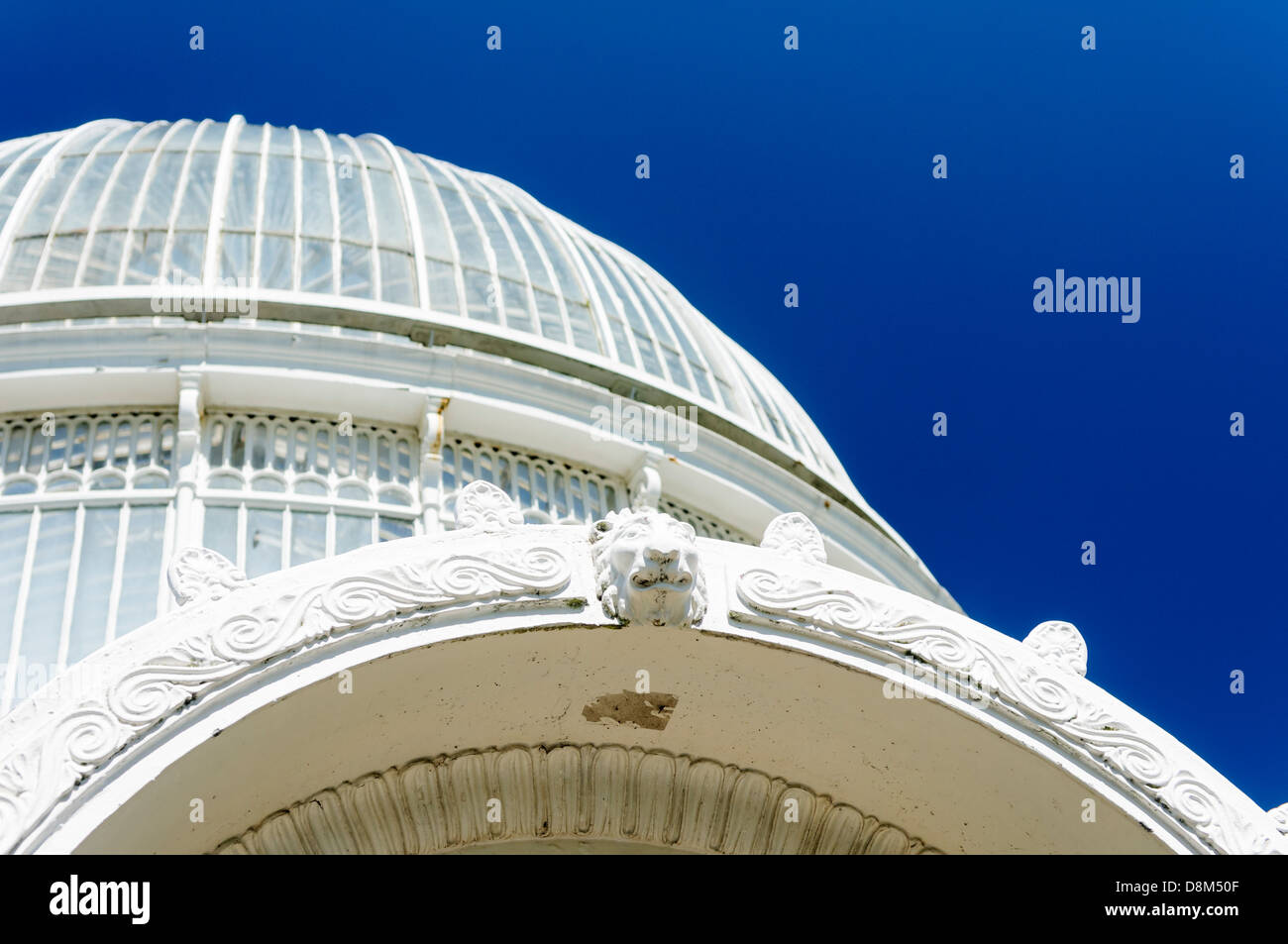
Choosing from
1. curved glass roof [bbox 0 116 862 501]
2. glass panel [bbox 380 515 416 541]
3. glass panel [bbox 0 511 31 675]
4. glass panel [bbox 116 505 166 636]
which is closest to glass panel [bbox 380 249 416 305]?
curved glass roof [bbox 0 116 862 501]

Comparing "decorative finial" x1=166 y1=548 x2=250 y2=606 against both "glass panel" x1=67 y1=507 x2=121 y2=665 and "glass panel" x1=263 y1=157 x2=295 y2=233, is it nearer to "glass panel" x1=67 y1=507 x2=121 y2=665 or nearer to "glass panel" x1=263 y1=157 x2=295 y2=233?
"glass panel" x1=67 y1=507 x2=121 y2=665

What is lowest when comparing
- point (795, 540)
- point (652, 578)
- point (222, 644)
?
point (222, 644)

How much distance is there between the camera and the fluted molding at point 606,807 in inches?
339

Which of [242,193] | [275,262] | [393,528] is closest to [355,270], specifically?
[275,262]

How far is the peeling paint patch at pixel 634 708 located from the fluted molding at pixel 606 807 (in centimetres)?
26

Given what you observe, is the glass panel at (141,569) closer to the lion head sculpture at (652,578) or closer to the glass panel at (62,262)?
the glass panel at (62,262)

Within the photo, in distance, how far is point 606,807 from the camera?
8.94m

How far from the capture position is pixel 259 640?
7.52 meters

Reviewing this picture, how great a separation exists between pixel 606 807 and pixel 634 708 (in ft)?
2.25

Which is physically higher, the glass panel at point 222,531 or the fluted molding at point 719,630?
the glass panel at point 222,531

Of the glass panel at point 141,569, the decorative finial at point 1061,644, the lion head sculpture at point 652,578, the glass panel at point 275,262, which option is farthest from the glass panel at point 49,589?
the decorative finial at point 1061,644

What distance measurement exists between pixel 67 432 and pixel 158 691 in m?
7.53

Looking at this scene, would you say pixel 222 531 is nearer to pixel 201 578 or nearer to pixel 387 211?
pixel 387 211

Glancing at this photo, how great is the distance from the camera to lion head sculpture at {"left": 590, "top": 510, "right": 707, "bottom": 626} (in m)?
7.89
